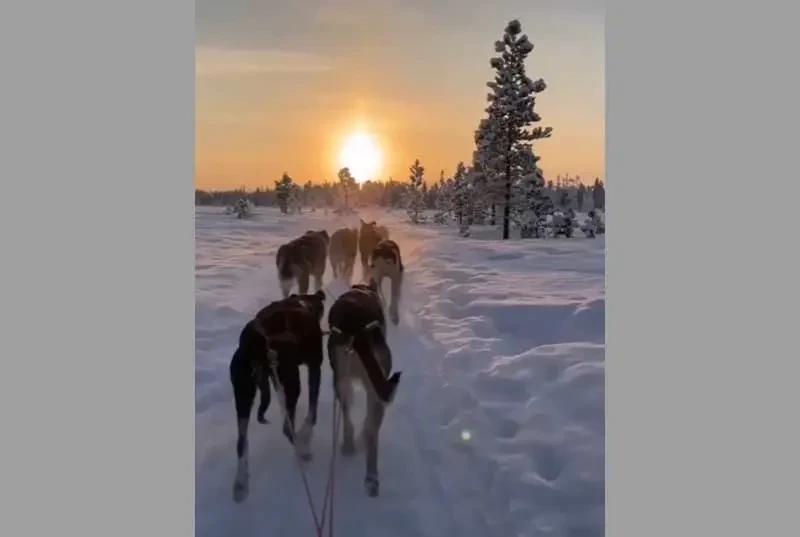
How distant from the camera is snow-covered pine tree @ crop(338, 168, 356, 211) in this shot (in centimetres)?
477

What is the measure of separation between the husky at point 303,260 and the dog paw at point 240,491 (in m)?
1.27

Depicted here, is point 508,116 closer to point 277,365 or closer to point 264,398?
point 277,365

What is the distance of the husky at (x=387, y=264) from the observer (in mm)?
4820

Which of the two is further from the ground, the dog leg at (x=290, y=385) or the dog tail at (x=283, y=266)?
the dog tail at (x=283, y=266)

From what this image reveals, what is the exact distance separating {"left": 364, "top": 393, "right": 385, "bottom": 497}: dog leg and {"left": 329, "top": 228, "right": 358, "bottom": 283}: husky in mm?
1084

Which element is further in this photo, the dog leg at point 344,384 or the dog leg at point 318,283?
the dog leg at point 318,283

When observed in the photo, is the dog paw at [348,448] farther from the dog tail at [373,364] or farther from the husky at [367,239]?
the husky at [367,239]

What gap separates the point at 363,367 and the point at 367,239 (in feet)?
3.84

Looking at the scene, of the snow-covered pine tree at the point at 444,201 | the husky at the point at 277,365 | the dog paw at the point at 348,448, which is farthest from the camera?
the snow-covered pine tree at the point at 444,201

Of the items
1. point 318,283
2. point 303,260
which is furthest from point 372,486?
point 303,260

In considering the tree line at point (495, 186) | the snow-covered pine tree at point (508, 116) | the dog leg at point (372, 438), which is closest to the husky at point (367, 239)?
the tree line at point (495, 186)

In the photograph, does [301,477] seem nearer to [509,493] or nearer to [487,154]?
[509,493]

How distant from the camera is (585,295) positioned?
459 cm

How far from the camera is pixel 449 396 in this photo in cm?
443
